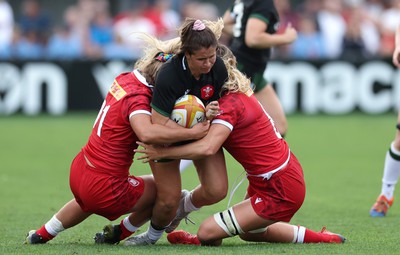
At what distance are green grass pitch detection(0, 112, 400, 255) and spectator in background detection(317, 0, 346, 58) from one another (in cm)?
174

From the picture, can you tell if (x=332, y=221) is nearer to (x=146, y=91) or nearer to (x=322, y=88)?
(x=146, y=91)

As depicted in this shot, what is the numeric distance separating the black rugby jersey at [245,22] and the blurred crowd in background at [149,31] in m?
9.53

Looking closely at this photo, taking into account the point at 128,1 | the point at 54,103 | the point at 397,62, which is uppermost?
the point at 397,62

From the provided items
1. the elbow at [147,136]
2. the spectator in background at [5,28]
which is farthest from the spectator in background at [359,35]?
the elbow at [147,136]

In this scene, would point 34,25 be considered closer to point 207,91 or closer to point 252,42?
point 252,42

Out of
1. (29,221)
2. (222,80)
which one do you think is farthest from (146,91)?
(29,221)

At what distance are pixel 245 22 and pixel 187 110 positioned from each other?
10.5 ft

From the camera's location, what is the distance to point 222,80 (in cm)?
660

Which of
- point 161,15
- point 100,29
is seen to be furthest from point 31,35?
point 161,15

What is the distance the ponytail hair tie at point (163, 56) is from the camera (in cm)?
672

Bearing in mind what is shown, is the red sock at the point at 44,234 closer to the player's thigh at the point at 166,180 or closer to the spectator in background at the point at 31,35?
the player's thigh at the point at 166,180

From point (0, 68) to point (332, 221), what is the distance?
11641 millimetres

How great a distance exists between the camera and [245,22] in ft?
→ 31.3

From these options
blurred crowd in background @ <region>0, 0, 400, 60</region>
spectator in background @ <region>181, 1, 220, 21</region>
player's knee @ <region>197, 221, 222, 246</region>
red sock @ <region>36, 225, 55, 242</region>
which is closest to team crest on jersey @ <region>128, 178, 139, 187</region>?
player's knee @ <region>197, 221, 222, 246</region>
